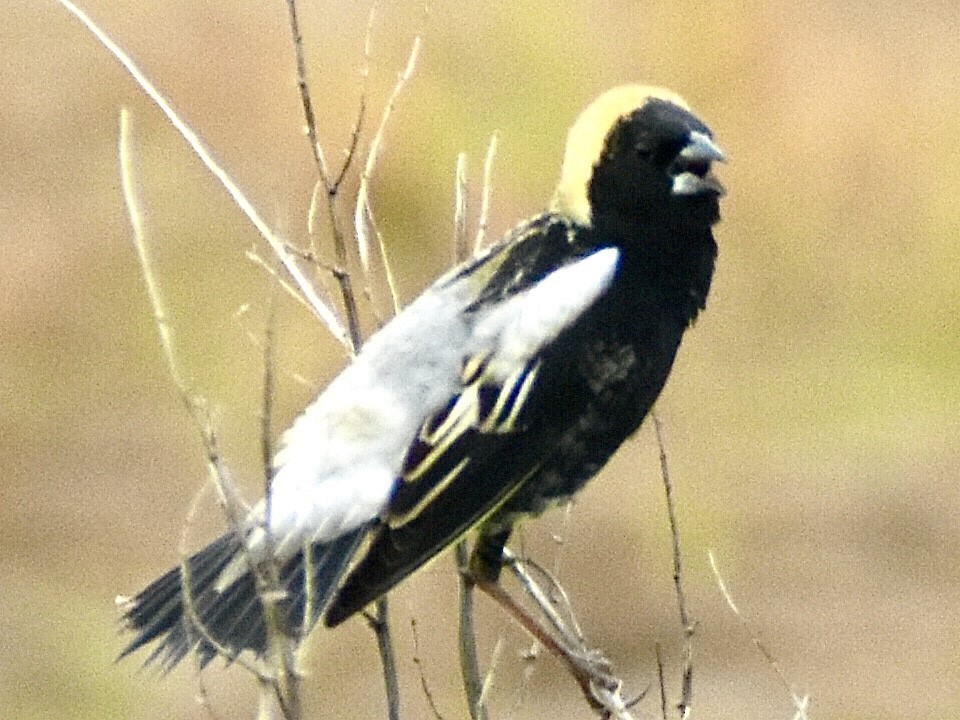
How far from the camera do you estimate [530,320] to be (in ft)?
8.48

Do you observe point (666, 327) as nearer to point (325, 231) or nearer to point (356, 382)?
point (356, 382)

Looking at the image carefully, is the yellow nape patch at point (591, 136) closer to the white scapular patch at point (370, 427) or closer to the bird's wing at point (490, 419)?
the bird's wing at point (490, 419)

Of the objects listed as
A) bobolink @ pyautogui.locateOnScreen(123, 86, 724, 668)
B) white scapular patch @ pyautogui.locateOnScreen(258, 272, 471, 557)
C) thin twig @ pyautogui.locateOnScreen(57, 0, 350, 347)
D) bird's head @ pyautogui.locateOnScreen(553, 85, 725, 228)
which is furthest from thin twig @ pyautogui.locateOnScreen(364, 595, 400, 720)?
bird's head @ pyautogui.locateOnScreen(553, 85, 725, 228)

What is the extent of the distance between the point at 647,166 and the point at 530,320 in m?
0.31

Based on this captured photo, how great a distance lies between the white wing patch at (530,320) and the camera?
2.57 metres

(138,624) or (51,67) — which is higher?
(51,67)

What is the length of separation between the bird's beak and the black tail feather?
695 millimetres

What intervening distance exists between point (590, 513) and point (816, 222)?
150 cm

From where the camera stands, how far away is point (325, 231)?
21.6 ft

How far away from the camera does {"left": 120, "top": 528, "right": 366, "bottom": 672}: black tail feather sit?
237 centimetres

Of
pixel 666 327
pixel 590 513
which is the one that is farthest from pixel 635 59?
pixel 666 327

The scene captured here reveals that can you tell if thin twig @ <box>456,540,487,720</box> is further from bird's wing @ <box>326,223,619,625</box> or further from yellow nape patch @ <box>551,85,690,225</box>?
yellow nape patch @ <box>551,85,690,225</box>

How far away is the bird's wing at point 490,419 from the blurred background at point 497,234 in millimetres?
3195

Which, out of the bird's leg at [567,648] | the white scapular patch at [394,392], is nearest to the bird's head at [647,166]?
the white scapular patch at [394,392]
